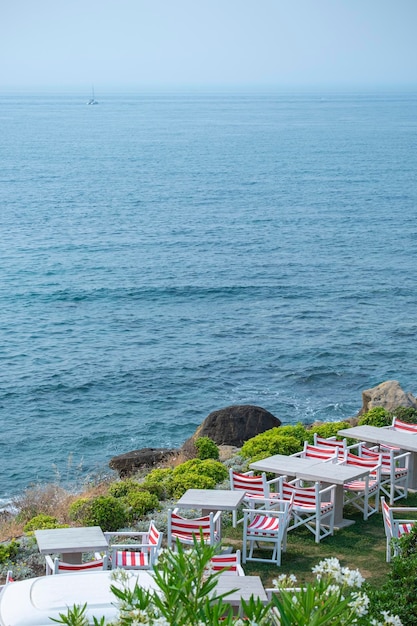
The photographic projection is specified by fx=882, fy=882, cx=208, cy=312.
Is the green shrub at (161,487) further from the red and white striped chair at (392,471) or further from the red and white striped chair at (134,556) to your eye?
the red and white striped chair at (134,556)

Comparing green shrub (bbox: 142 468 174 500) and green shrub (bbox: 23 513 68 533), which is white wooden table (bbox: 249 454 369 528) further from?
green shrub (bbox: 23 513 68 533)

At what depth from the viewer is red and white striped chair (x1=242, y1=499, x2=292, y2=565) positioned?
44.5 feet

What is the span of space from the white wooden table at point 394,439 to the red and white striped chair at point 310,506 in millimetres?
2333

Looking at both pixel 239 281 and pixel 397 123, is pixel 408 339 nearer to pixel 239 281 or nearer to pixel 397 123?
pixel 239 281

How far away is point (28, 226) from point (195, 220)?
523 inches

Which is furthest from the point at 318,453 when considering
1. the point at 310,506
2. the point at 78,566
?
the point at 78,566

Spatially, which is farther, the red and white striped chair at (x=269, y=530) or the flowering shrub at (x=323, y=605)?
the red and white striped chair at (x=269, y=530)

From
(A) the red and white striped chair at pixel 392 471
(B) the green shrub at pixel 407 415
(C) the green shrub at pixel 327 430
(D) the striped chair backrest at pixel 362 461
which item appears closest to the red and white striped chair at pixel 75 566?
(D) the striped chair backrest at pixel 362 461

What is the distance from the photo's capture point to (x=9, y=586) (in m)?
9.30

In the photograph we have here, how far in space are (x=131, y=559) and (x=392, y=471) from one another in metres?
5.97

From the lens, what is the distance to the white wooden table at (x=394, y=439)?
16773 mm

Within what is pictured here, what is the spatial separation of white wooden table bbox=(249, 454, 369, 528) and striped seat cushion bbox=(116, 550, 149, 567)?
3649mm

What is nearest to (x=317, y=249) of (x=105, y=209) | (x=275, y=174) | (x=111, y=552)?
(x=105, y=209)

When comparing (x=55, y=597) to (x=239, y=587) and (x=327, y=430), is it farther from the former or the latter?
(x=327, y=430)
